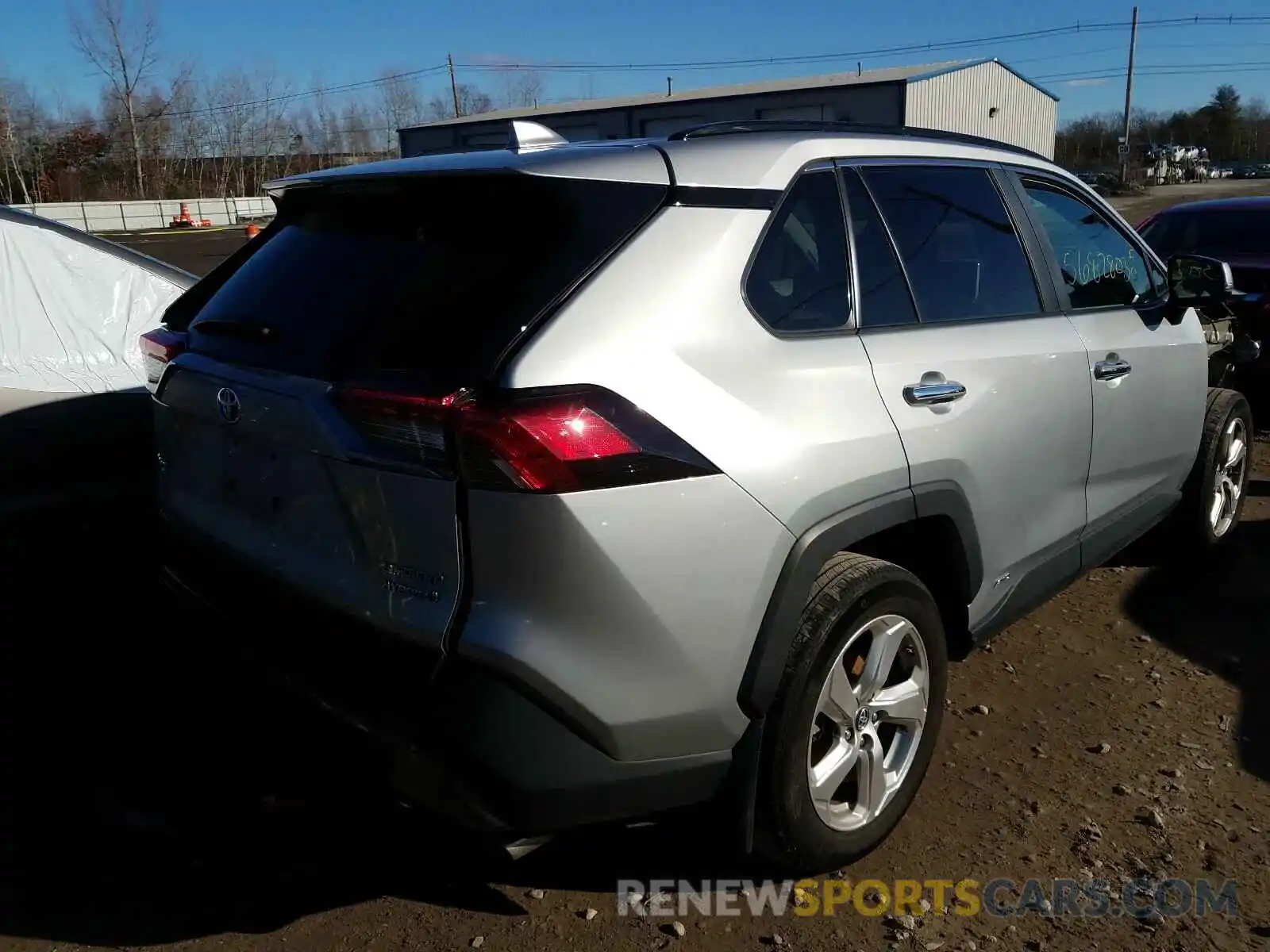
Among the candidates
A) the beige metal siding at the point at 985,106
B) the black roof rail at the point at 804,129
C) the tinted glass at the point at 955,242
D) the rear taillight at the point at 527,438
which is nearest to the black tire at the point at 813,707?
the rear taillight at the point at 527,438

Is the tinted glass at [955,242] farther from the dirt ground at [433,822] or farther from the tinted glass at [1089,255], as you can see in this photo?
the dirt ground at [433,822]

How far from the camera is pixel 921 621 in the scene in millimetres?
2709

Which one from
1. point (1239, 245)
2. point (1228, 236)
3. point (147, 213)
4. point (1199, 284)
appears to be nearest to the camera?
point (1199, 284)

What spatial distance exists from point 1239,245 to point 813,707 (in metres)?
6.89

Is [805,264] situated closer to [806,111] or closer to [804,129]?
[804,129]

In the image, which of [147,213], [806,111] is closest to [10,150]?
[147,213]

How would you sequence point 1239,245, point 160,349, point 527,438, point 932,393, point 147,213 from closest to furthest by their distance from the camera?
point 527,438
point 932,393
point 160,349
point 1239,245
point 147,213

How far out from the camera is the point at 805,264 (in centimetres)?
250

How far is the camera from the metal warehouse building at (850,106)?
37219mm

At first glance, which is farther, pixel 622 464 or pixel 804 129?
pixel 804 129

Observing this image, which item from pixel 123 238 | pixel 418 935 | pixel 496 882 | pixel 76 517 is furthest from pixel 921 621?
pixel 123 238

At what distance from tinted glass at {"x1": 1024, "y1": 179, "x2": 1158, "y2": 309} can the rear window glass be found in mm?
1912

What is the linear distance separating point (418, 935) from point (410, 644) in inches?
34.1

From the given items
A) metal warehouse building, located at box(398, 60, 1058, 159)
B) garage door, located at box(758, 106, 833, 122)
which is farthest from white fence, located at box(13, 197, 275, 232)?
garage door, located at box(758, 106, 833, 122)
